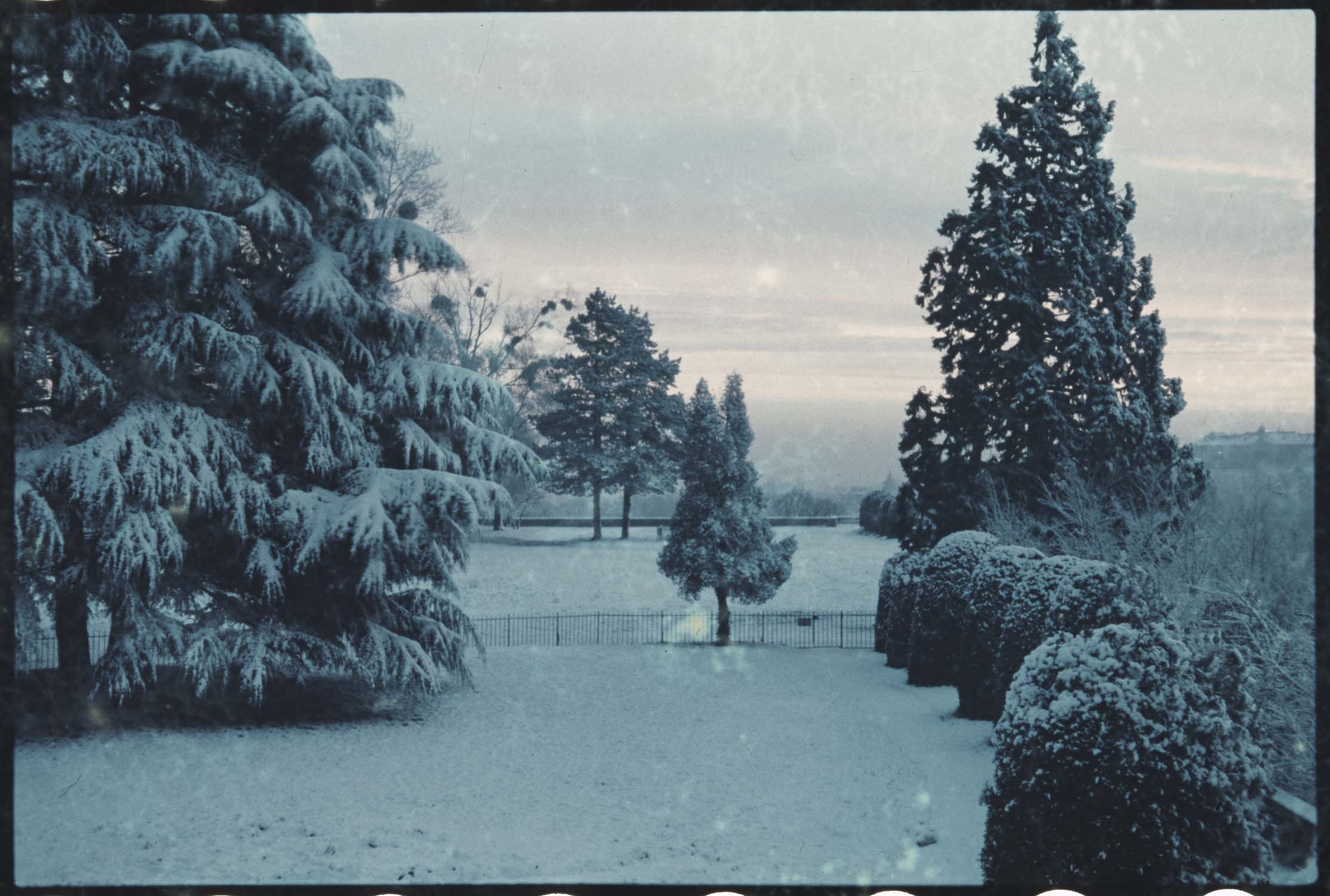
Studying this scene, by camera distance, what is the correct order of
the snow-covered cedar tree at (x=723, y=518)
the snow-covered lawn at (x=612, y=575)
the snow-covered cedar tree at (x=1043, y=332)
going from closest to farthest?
the snow-covered cedar tree at (x=1043, y=332)
the snow-covered cedar tree at (x=723, y=518)
the snow-covered lawn at (x=612, y=575)

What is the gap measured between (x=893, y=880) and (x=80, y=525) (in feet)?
31.1

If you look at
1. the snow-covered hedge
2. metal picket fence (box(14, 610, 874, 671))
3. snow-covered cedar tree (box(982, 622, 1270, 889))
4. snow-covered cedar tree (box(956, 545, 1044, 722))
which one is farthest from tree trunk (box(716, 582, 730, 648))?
snow-covered cedar tree (box(982, 622, 1270, 889))

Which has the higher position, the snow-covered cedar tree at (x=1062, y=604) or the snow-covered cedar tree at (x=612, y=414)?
the snow-covered cedar tree at (x=612, y=414)

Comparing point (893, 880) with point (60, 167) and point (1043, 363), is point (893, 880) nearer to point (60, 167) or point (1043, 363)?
point (60, 167)

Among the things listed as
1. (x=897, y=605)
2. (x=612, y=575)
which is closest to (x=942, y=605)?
(x=897, y=605)

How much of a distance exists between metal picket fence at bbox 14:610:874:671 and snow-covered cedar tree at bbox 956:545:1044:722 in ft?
25.4

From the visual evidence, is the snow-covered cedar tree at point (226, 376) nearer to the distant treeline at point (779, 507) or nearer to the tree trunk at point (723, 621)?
the tree trunk at point (723, 621)

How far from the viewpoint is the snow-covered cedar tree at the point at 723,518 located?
2047 centimetres

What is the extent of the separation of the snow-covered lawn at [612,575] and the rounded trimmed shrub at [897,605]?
482cm

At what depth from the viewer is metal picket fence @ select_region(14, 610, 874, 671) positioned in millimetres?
21641

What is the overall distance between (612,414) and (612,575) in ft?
26.7

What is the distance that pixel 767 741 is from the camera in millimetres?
12281

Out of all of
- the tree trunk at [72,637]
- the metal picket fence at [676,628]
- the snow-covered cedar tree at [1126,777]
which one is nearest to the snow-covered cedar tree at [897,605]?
the metal picket fence at [676,628]

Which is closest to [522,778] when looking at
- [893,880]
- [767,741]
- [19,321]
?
[767,741]
